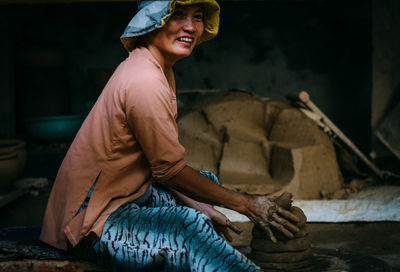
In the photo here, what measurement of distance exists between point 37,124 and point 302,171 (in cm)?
296

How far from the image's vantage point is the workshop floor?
3.71 m

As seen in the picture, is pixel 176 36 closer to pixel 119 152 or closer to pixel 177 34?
pixel 177 34

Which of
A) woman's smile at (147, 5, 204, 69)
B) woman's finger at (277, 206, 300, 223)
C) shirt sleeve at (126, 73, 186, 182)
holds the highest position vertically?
woman's smile at (147, 5, 204, 69)

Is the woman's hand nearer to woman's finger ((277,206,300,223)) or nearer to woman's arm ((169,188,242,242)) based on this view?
woman's arm ((169,188,242,242))

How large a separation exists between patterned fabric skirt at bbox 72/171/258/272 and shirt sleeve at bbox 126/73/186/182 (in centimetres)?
21

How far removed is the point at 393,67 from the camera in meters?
5.72

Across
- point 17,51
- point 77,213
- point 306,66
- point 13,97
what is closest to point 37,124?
point 13,97

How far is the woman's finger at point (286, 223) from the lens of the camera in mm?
2486

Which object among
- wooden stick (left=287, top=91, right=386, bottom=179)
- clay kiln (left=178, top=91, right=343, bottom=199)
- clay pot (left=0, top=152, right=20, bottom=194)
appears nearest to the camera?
clay pot (left=0, top=152, right=20, bottom=194)

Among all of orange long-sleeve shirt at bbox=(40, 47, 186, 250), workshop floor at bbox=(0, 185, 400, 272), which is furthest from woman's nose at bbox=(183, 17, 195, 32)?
workshop floor at bbox=(0, 185, 400, 272)

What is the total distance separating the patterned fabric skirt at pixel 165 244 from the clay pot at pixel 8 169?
9.04 ft

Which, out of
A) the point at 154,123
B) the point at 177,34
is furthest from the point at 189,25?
the point at 154,123

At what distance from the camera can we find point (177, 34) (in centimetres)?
240

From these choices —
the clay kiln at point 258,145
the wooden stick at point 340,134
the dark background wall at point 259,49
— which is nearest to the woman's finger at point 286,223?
the clay kiln at point 258,145
